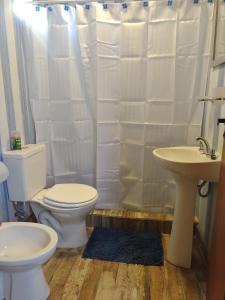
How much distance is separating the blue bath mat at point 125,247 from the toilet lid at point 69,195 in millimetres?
429

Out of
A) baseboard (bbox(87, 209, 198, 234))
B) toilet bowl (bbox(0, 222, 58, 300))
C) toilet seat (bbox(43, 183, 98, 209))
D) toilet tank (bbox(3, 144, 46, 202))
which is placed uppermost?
toilet tank (bbox(3, 144, 46, 202))

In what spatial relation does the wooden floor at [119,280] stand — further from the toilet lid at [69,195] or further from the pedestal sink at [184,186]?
the toilet lid at [69,195]

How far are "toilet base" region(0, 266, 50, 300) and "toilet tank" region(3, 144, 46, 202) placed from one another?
56 cm

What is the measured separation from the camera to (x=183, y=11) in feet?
5.93

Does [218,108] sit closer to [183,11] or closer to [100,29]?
[183,11]

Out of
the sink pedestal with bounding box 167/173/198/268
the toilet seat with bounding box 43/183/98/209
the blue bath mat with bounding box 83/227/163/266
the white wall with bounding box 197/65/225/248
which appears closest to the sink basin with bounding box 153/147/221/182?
the sink pedestal with bounding box 167/173/198/268

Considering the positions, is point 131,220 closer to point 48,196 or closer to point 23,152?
point 48,196

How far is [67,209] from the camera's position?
1.70 meters

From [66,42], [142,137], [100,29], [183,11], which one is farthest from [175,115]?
[66,42]

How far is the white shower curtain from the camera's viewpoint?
6.13 feet

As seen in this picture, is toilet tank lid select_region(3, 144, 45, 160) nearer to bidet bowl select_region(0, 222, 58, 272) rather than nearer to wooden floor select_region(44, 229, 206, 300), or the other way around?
bidet bowl select_region(0, 222, 58, 272)

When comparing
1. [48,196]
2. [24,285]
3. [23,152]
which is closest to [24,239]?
[24,285]

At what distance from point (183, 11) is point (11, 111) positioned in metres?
1.48

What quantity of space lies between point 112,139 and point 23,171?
2.56ft
